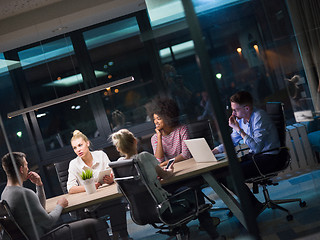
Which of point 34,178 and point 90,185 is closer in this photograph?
point 34,178

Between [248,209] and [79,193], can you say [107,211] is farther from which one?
[248,209]

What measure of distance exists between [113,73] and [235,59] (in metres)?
0.95

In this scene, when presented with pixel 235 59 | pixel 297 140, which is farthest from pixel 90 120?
pixel 297 140

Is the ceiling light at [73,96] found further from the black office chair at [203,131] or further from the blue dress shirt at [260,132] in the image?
the blue dress shirt at [260,132]

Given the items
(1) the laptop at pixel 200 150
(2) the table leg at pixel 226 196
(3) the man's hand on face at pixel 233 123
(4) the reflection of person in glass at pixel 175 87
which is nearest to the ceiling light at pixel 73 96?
(4) the reflection of person in glass at pixel 175 87

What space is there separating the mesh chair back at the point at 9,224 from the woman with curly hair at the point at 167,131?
1.20 metres

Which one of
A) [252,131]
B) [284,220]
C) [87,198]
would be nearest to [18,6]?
[87,198]

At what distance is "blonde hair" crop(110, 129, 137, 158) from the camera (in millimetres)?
3441

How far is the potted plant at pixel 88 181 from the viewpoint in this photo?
3.53m

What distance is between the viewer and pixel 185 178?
3.44 m

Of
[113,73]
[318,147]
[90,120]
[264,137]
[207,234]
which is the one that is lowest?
[207,234]

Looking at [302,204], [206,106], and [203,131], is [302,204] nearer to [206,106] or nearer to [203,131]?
[203,131]

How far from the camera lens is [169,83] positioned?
11.1ft

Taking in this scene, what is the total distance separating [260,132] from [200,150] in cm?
52
